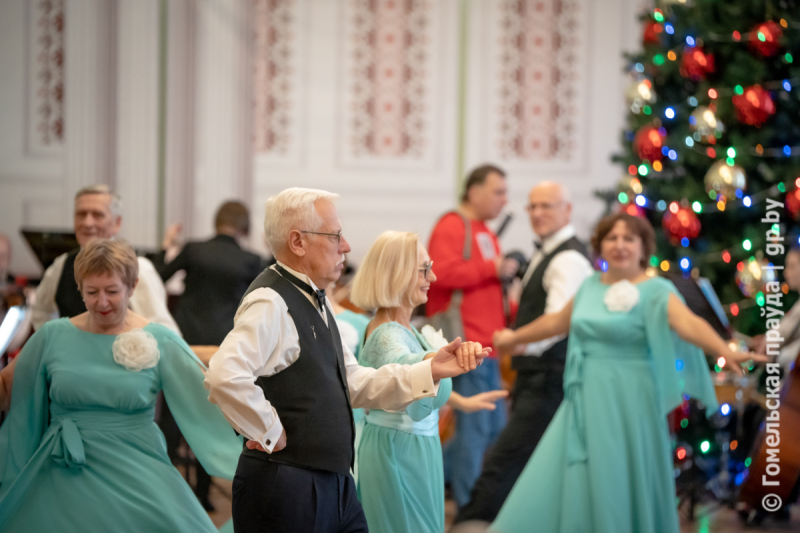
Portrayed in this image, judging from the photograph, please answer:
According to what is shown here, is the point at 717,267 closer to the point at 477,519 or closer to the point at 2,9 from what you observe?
the point at 477,519

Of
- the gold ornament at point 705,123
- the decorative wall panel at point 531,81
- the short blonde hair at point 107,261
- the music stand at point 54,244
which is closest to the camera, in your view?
the short blonde hair at point 107,261

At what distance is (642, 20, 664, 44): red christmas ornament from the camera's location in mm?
5367

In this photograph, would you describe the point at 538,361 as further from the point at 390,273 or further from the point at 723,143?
the point at 723,143

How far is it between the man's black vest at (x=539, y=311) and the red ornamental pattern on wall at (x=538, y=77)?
13.0 ft

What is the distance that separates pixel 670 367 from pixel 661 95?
269 centimetres

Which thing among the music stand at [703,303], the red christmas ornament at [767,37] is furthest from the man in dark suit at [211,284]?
the red christmas ornament at [767,37]

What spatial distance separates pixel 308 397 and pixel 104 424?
97cm

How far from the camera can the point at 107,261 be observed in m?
2.60

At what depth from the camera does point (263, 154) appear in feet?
25.0

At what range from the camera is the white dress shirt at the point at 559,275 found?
3.79 metres

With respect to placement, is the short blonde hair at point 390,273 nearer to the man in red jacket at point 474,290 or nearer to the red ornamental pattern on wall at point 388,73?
the man in red jacket at point 474,290

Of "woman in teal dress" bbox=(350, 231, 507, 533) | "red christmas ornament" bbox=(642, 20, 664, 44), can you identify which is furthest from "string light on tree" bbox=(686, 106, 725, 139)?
"woman in teal dress" bbox=(350, 231, 507, 533)

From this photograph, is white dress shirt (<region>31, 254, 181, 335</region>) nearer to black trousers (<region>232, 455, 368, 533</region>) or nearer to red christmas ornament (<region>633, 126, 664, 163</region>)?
black trousers (<region>232, 455, 368, 533</region>)

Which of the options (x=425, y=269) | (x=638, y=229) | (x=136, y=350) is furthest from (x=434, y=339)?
(x=638, y=229)
